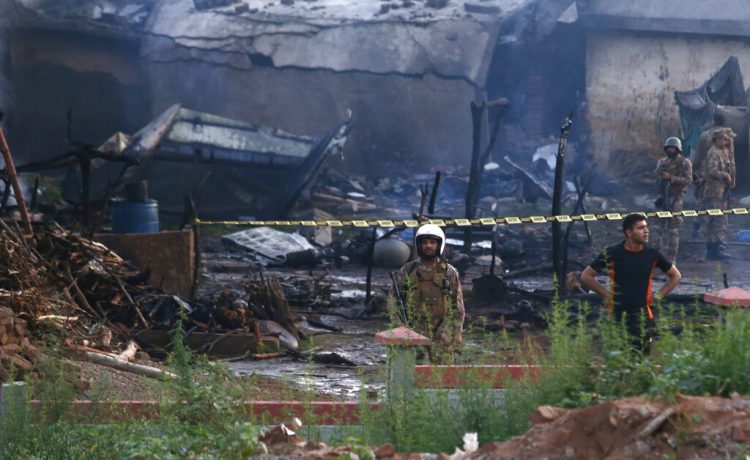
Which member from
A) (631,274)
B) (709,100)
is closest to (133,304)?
(631,274)

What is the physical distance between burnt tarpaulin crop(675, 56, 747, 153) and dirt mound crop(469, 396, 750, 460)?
56.4 feet

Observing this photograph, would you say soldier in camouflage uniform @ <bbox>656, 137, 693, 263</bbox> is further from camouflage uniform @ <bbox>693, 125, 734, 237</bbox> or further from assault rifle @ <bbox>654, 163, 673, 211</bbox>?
camouflage uniform @ <bbox>693, 125, 734, 237</bbox>

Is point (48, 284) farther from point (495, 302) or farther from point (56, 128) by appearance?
point (56, 128)

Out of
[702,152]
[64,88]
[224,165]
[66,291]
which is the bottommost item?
[66,291]

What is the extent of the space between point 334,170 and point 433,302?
1510cm

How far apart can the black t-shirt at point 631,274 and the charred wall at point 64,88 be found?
54.5ft

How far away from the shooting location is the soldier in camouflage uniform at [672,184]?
14.7m

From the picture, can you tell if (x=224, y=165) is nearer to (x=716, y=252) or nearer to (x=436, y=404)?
(x=716, y=252)

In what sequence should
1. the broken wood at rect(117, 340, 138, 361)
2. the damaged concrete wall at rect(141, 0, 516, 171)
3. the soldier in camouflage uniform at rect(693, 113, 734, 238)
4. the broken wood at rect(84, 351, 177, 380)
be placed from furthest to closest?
the damaged concrete wall at rect(141, 0, 516, 171), the soldier in camouflage uniform at rect(693, 113, 734, 238), the broken wood at rect(117, 340, 138, 361), the broken wood at rect(84, 351, 177, 380)

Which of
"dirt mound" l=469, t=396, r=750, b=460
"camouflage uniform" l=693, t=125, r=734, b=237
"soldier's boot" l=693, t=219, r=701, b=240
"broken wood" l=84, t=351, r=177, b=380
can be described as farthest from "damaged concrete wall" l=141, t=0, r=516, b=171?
"dirt mound" l=469, t=396, r=750, b=460

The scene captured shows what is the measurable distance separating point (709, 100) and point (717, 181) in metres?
6.79

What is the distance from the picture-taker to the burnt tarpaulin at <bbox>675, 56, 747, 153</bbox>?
2170cm

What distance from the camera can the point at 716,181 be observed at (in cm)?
1586

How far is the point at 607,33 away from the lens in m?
24.0
